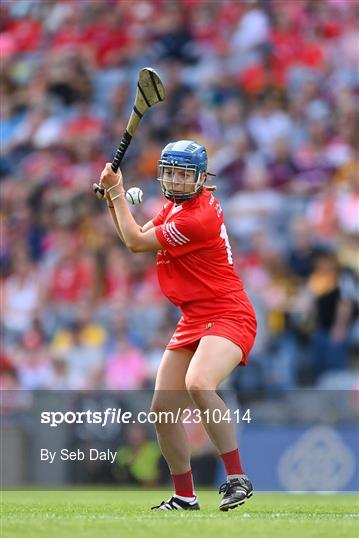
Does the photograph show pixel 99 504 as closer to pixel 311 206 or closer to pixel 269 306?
pixel 269 306

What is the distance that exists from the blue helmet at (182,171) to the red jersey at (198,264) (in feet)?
0.31

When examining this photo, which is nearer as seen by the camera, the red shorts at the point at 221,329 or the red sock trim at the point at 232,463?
the red sock trim at the point at 232,463

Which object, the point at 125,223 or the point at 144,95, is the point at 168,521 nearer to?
the point at 125,223

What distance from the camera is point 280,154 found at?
596 inches

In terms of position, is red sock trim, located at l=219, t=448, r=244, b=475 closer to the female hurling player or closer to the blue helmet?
the female hurling player

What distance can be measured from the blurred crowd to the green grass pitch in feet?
14.8

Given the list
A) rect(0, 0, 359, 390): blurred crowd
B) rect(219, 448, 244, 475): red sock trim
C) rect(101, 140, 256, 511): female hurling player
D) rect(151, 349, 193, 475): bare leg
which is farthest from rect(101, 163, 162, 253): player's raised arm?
rect(0, 0, 359, 390): blurred crowd

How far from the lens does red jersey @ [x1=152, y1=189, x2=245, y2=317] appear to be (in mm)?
7746

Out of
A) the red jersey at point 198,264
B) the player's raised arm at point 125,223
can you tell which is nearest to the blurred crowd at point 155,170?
the red jersey at point 198,264

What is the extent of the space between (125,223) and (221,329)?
0.86 metres

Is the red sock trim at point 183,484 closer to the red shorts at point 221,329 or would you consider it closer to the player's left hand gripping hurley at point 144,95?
the red shorts at point 221,329

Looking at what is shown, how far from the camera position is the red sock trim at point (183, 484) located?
7.86 meters

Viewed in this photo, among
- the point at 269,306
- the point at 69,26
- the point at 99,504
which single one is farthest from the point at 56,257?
the point at 99,504

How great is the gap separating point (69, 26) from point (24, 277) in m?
4.40
